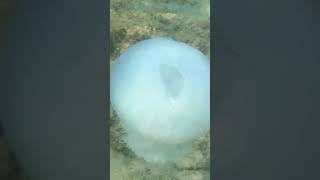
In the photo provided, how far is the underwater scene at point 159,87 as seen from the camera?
156 inches

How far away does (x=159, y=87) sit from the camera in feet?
13.1

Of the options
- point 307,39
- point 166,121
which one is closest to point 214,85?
point 166,121

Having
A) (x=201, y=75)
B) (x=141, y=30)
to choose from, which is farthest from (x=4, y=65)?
(x=201, y=75)

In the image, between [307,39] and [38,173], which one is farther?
[307,39]

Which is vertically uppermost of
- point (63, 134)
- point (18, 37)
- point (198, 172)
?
point (18, 37)

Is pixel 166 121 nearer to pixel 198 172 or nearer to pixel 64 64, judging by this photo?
pixel 198 172

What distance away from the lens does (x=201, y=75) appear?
4.01 metres

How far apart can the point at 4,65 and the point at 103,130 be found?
32.3 inches

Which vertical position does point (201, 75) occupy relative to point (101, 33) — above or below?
below

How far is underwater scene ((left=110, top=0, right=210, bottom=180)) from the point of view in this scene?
396cm

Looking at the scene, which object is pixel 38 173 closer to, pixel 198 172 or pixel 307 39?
pixel 198 172

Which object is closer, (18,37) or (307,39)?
(18,37)

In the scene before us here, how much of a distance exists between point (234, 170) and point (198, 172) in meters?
0.26

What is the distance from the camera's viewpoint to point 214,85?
3986mm
